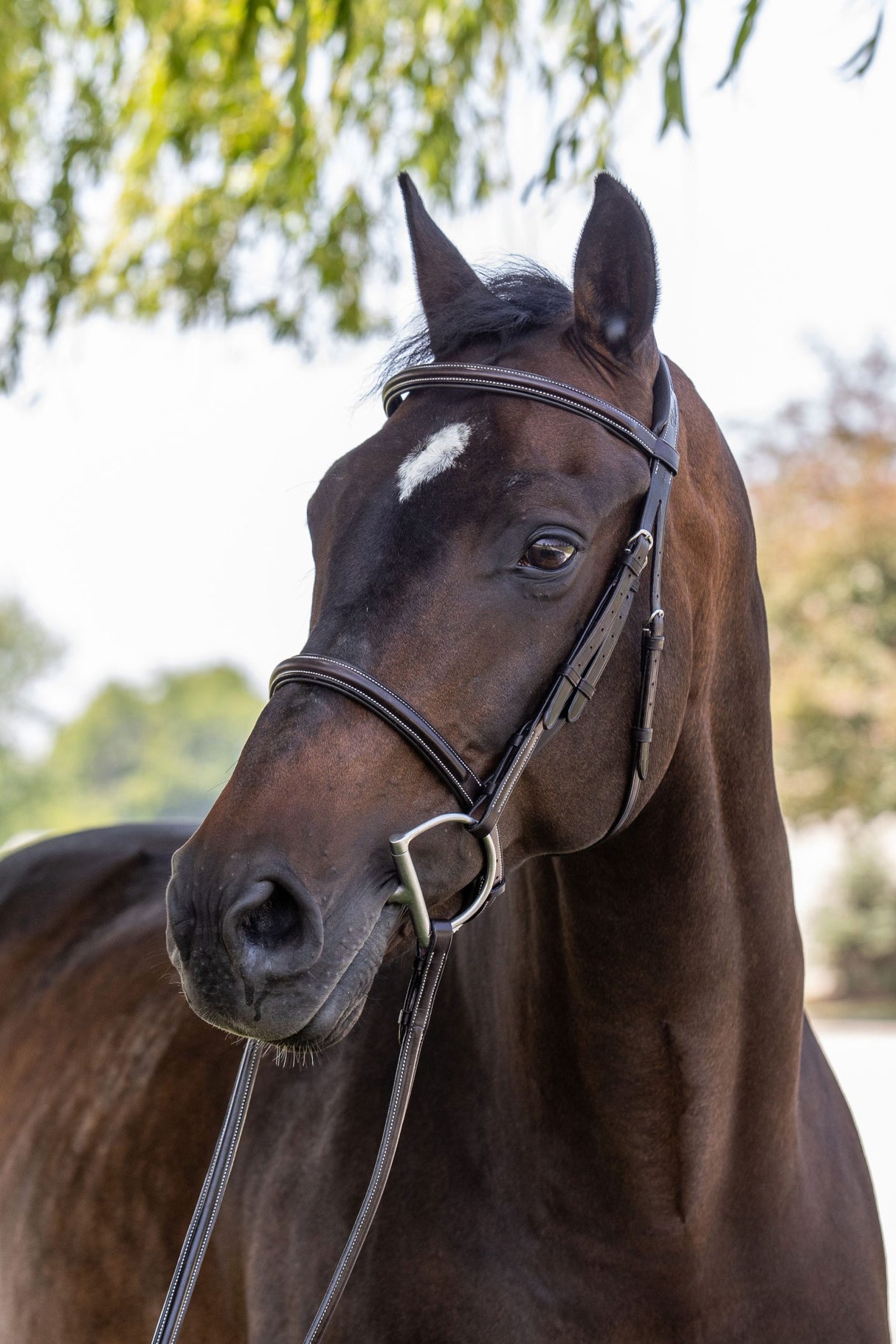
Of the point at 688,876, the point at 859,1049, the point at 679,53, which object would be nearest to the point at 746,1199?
the point at 688,876

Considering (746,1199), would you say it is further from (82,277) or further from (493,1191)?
(82,277)

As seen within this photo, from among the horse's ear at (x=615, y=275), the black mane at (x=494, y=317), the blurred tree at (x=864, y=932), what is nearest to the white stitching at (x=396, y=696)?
the black mane at (x=494, y=317)

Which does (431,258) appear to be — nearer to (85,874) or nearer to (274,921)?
(274,921)

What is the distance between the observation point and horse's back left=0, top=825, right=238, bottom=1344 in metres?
2.38

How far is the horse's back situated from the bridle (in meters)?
0.46

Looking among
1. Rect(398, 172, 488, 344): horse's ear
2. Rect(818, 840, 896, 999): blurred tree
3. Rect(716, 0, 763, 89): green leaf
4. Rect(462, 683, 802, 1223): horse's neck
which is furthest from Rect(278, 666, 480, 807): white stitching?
Rect(818, 840, 896, 999): blurred tree

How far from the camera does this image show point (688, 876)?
1828mm

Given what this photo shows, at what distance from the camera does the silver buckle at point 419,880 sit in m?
1.46

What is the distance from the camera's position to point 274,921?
4.55ft

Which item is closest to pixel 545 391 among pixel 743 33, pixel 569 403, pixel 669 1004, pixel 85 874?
pixel 569 403

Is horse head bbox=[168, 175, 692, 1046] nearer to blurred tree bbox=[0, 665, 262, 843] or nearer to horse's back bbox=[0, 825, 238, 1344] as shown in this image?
horse's back bbox=[0, 825, 238, 1344]

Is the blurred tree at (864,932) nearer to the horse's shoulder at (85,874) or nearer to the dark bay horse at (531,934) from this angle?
the horse's shoulder at (85,874)

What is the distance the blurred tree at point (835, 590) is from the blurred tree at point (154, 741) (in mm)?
51195

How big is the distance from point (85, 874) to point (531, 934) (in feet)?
7.02
